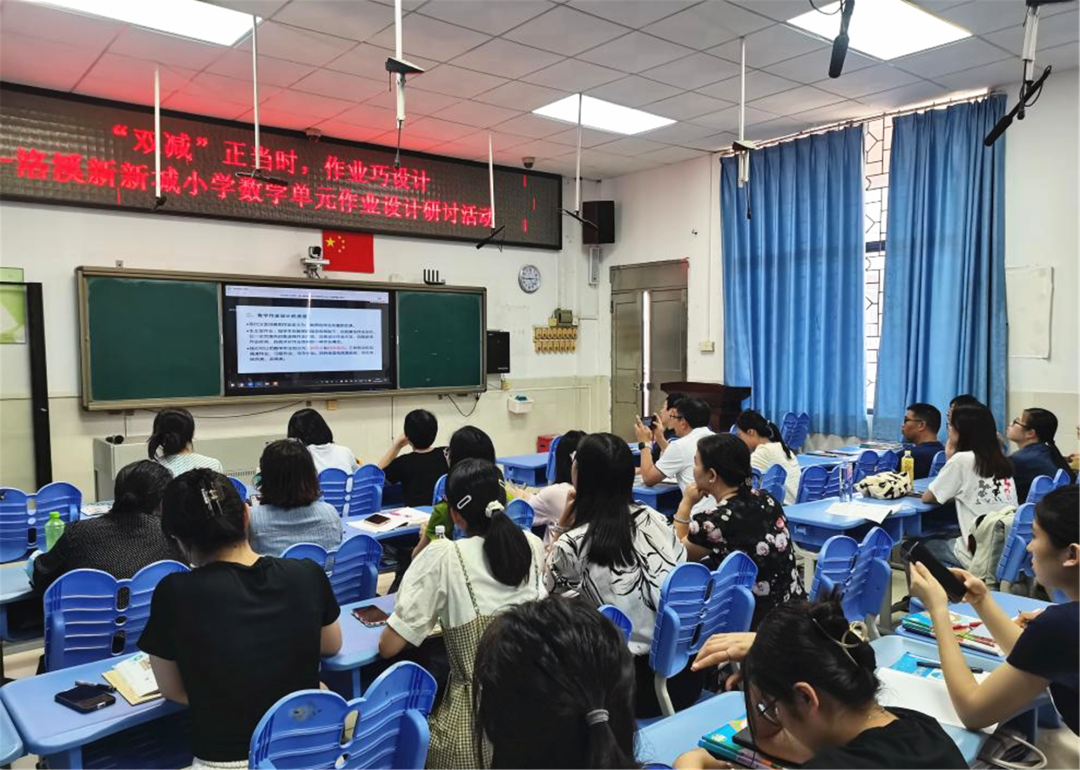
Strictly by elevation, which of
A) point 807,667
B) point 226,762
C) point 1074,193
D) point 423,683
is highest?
point 1074,193

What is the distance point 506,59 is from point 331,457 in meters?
2.94

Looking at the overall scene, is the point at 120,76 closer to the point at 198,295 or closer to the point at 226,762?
the point at 198,295

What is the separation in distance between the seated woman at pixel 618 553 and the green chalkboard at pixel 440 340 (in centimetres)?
534

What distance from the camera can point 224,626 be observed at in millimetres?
1705

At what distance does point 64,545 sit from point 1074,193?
6.65 metres

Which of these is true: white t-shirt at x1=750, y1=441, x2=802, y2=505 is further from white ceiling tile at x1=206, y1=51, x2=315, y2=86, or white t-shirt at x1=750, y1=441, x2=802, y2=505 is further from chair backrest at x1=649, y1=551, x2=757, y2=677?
white ceiling tile at x1=206, y1=51, x2=315, y2=86

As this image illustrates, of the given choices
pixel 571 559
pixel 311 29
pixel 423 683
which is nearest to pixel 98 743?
pixel 423 683

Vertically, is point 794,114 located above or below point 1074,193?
above

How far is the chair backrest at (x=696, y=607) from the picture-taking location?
2.29 m

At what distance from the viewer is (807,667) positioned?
1259mm

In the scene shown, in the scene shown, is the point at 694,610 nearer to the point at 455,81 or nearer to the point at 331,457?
the point at 331,457

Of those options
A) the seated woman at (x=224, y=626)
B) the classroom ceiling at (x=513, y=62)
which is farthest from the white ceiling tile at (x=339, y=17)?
the seated woman at (x=224, y=626)

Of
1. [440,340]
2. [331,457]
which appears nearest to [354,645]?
[331,457]

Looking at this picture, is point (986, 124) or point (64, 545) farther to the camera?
point (986, 124)
